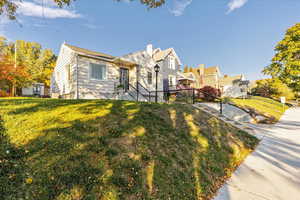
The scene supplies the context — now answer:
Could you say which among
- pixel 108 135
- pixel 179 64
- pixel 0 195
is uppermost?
pixel 179 64

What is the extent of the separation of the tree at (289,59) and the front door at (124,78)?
70.5ft

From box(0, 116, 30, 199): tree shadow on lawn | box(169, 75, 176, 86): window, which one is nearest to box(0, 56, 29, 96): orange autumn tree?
box(0, 116, 30, 199): tree shadow on lawn

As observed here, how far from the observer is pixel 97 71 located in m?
10.9

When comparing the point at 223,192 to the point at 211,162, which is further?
the point at 211,162

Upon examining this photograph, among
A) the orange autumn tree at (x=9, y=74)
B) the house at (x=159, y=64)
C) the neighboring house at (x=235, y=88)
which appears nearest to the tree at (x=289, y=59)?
the neighboring house at (x=235, y=88)

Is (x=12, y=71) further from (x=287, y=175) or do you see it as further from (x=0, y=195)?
(x=287, y=175)

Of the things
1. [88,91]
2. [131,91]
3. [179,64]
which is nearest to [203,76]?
[179,64]

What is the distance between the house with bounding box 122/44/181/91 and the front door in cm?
130

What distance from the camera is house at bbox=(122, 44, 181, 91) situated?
523 inches

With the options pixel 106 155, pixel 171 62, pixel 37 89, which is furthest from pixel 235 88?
pixel 37 89

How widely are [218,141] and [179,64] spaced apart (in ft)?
60.6

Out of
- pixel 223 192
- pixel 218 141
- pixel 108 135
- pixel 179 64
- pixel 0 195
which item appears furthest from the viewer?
pixel 179 64

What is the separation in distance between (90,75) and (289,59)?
83.2 feet

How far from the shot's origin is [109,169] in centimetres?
246
